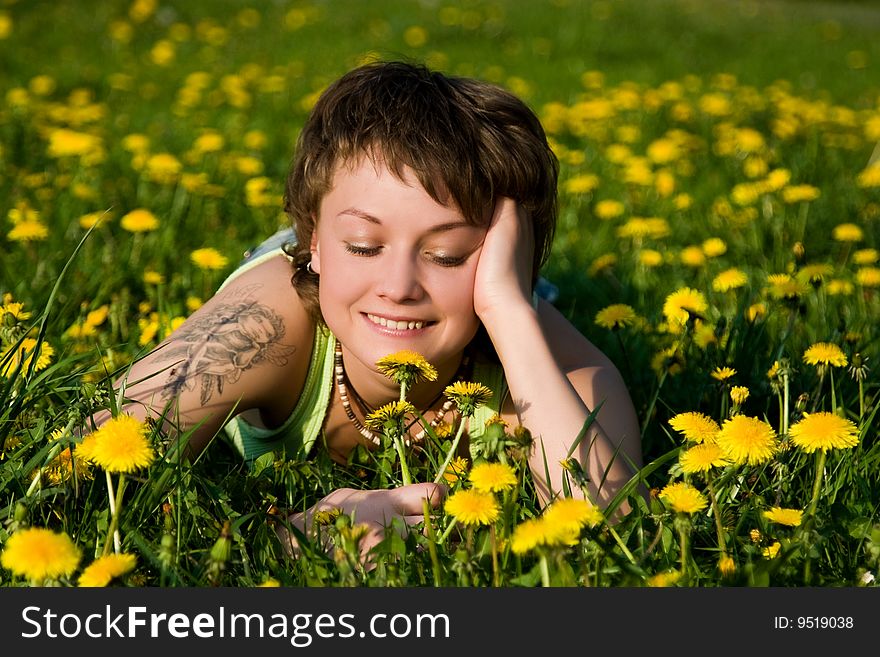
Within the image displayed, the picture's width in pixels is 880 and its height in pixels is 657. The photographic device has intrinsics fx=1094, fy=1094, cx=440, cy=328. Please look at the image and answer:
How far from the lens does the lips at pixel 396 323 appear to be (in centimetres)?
219

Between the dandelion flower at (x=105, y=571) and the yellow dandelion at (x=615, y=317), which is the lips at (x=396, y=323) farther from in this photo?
the dandelion flower at (x=105, y=571)

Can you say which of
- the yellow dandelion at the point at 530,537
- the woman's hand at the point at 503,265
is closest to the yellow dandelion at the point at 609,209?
the woman's hand at the point at 503,265

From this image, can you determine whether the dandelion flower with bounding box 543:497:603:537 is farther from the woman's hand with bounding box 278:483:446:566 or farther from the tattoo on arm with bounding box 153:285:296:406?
the tattoo on arm with bounding box 153:285:296:406

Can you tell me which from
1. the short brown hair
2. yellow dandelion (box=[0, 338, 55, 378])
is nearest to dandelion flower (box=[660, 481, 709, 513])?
the short brown hair

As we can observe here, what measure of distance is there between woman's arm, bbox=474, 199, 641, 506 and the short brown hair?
0.09 m

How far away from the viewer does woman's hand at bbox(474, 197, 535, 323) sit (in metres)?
2.24

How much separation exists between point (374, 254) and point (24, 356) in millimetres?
712

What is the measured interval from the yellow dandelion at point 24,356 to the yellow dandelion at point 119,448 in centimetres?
41

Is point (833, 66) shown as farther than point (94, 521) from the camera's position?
Yes

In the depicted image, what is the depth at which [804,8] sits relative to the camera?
15.2 metres

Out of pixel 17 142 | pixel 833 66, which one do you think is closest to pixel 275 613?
pixel 17 142

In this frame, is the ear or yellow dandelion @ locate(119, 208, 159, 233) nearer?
the ear

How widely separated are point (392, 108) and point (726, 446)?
103 cm

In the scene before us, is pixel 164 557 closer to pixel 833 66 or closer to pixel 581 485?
pixel 581 485
